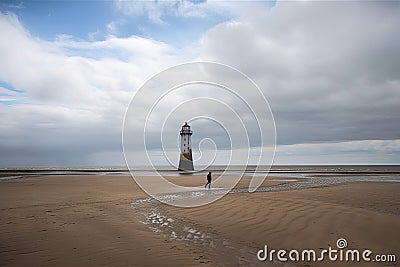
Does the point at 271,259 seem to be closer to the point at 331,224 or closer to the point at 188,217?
the point at 331,224

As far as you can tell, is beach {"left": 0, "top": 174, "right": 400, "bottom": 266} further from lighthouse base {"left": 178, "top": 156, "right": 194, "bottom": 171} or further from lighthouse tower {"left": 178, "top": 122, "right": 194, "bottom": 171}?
lighthouse base {"left": 178, "top": 156, "right": 194, "bottom": 171}

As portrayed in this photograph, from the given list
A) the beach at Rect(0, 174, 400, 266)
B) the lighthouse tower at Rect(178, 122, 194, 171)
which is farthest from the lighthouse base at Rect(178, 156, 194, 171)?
the beach at Rect(0, 174, 400, 266)

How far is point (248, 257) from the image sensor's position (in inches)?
272

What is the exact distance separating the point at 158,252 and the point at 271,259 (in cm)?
268

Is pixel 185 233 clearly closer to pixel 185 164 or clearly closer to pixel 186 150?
pixel 186 150

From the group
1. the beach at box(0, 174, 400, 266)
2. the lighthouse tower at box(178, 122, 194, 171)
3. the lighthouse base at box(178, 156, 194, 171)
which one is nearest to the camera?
the beach at box(0, 174, 400, 266)

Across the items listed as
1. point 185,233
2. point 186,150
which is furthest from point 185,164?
point 185,233

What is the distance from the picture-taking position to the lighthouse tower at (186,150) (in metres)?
53.9

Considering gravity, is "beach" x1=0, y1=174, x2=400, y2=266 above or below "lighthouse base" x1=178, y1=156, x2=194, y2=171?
below

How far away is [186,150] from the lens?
53938 mm

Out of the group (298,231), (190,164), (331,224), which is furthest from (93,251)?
(190,164)

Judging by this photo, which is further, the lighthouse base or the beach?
the lighthouse base

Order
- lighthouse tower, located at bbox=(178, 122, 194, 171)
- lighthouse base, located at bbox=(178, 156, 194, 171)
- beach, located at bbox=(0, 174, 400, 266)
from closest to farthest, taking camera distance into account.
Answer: beach, located at bbox=(0, 174, 400, 266) → lighthouse tower, located at bbox=(178, 122, 194, 171) → lighthouse base, located at bbox=(178, 156, 194, 171)

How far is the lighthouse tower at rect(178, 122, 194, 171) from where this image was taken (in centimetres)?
5391
